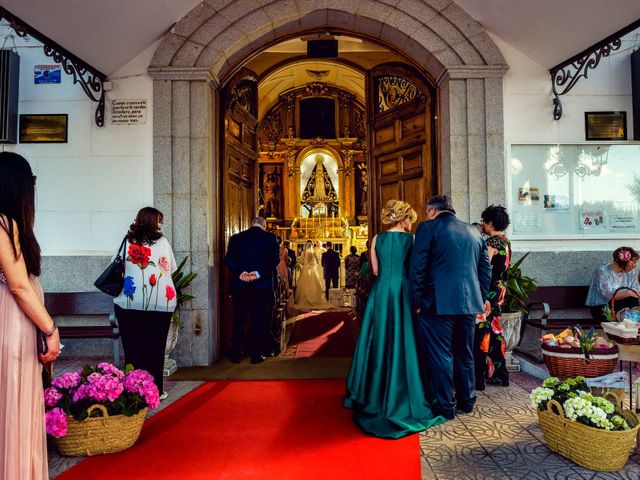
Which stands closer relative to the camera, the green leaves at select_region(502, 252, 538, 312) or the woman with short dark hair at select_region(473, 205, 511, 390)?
the woman with short dark hair at select_region(473, 205, 511, 390)

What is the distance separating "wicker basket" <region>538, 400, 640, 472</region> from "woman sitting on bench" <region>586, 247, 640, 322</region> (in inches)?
97.0

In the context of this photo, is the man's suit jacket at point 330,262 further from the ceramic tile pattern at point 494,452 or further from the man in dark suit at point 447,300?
the man in dark suit at point 447,300

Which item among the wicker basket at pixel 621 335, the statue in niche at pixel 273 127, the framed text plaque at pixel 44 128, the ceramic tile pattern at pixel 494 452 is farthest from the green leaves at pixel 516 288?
the statue in niche at pixel 273 127

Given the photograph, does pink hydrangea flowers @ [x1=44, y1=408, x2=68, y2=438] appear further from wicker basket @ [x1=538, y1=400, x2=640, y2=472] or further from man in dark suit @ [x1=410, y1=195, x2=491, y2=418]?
wicker basket @ [x1=538, y1=400, x2=640, y2=472]

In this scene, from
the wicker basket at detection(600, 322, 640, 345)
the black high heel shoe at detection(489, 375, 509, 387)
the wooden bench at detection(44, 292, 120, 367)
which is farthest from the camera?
the wooden bench at detection(44, 292, 120, 367)

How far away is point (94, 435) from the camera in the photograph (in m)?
2.71

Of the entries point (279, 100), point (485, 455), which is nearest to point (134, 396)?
point (485, 455)

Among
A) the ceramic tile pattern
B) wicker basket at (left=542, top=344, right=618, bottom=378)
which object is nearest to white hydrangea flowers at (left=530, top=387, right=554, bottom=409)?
the ceramic tile pattern

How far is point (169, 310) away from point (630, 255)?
4.44 metres

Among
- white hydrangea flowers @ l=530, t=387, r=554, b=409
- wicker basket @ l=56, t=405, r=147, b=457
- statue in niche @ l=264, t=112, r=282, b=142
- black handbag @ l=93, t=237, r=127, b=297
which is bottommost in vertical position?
wicker basket @ l=56, t=405, r=147, b=457

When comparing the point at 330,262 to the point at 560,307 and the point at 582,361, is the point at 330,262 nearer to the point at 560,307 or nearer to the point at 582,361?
the point at 560,307

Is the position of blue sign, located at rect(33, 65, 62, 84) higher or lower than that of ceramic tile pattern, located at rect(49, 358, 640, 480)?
higher

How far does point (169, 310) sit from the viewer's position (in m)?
3.54

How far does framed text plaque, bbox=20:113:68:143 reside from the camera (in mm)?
5059
